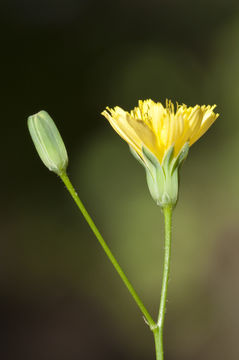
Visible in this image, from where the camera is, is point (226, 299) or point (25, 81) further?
point (25, 81)

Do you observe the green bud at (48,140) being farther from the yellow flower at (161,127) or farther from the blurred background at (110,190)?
the blurred background at (110,190)

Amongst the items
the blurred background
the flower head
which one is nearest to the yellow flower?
the flower head

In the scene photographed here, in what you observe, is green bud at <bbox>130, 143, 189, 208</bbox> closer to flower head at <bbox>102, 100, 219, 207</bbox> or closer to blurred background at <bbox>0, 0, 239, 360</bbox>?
flower head at <bbox>102, 100, 219, 207</bbox>

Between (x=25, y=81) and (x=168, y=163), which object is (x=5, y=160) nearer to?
(x=25, y=81)

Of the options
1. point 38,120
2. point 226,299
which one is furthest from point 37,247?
point 38,120

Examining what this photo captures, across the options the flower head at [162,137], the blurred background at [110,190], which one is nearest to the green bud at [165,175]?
the flower head at [162,137]

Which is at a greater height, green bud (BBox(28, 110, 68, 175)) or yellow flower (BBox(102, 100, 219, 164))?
green bud (BBox(28, 110, 68, 175))
